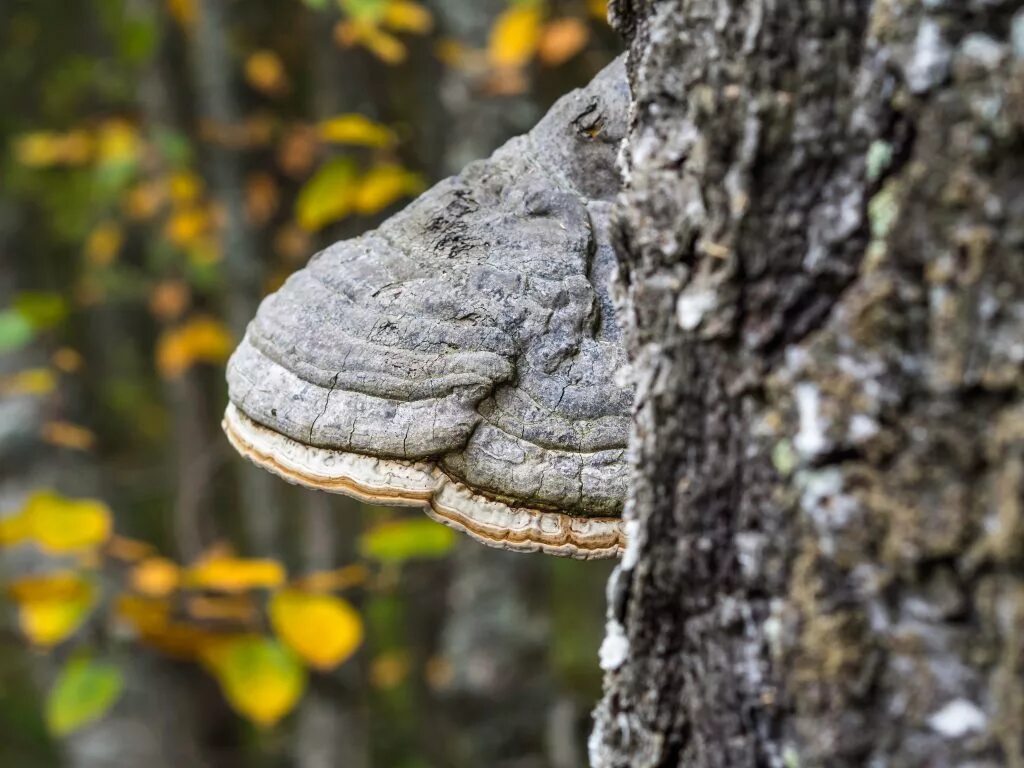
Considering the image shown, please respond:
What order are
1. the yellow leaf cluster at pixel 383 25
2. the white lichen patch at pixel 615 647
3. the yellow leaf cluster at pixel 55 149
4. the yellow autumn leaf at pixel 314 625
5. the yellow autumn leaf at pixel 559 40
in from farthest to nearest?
the yellow leaf cluster at pixel 55 149
the yellow autumn leaf at pixel 559 40
the yellow autumn leaf at pixel 314 625
the yellow leaf cluster at pixel 383 25
the white lichen patch at pixel 615 647

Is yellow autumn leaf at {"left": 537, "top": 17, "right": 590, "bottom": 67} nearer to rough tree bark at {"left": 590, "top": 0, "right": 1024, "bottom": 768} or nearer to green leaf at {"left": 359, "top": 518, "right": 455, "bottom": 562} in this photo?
green leaf at {"left": 359, "top": 518, "right": 455, "bottom": 562}

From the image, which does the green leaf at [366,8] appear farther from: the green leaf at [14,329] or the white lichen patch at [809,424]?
the white lichen patch at [809,424]

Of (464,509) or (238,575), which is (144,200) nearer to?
(238,575)

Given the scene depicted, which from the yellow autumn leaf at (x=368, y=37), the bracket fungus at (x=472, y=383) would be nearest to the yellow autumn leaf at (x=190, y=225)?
the yellow autumn leaf at (x=368, y=37)

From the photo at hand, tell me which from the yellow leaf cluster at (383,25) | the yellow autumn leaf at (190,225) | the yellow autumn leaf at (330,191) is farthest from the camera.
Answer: the yellow autumn leaf at (190,225)

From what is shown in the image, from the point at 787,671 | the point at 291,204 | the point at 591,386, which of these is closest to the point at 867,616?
the point at 787,671

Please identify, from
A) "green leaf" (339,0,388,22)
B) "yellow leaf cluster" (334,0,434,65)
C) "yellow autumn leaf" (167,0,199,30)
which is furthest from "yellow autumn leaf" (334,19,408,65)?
"yellow autumn leaf" (167,0,199,30)

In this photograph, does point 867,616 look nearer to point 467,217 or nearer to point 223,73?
point 467,217
